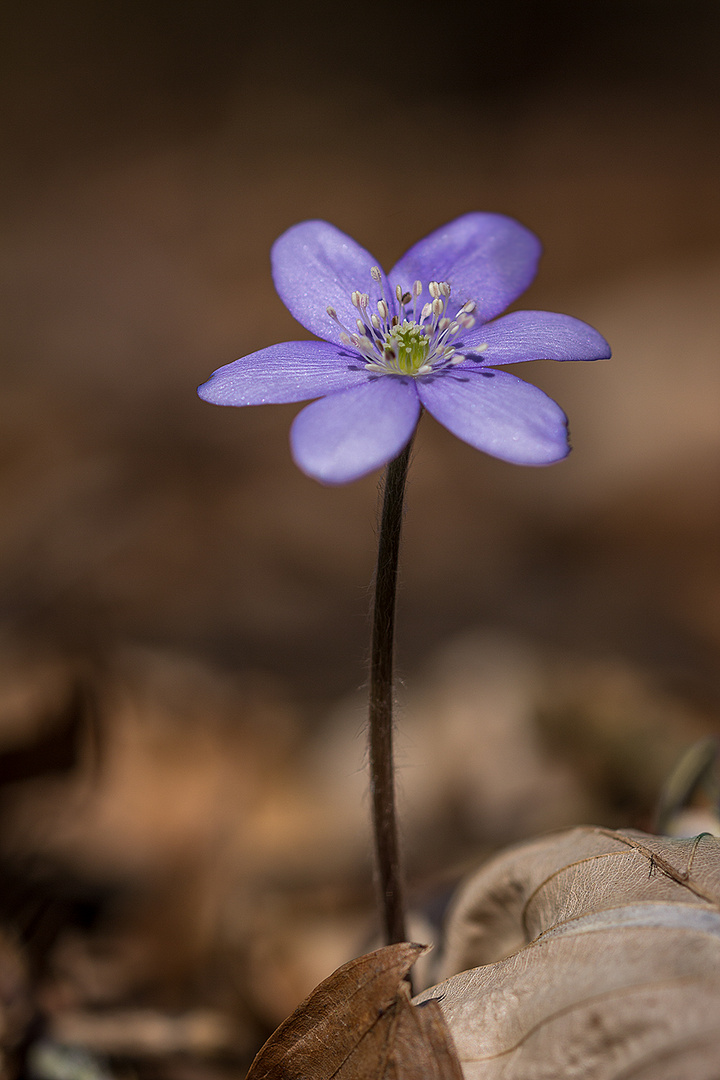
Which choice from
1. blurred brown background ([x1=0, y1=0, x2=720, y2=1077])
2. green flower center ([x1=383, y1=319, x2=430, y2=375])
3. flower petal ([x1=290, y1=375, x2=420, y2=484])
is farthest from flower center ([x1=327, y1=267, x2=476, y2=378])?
blurred brown background ([x1=0, y1=0, x2=720, y2=1077])

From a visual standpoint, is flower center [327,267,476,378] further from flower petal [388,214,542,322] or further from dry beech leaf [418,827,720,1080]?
dry beech leaf [418,827,720,1080]

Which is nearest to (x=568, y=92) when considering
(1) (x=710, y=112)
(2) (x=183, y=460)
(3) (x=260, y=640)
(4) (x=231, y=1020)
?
(1) (x=710, y=112)

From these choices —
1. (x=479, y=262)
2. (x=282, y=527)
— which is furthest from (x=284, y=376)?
(x=282, y=527)

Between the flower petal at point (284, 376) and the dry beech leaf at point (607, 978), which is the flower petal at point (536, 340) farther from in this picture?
the dry beech leaf at point (607, 978)

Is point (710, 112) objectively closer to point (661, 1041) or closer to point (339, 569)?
point (339, 569)

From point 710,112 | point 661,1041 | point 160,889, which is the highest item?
point 710,112
